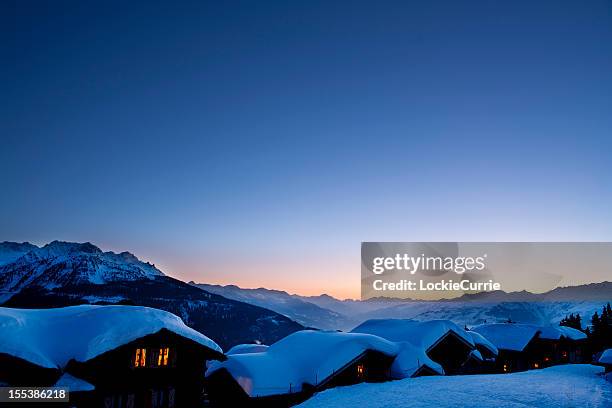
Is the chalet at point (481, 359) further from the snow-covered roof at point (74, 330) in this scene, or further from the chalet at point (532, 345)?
the snow-covered roof at point (74, 330)

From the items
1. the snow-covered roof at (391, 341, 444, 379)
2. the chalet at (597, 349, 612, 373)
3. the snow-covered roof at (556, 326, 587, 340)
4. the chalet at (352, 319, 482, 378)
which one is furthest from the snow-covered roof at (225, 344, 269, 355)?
the snow-covered roof at (556, 326, 587, 340)

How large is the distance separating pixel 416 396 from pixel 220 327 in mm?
166927

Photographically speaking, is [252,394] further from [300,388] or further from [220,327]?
[220,327]

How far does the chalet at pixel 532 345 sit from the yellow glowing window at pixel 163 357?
44.8 m

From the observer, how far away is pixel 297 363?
31.7 meters

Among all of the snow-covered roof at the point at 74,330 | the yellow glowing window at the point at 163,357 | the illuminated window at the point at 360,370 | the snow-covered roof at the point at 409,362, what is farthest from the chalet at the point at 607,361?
the yellow glowing window at the point at 163,357

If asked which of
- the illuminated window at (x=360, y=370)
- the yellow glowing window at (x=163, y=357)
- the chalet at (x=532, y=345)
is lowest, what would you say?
the chalet at (x=532, y=345)

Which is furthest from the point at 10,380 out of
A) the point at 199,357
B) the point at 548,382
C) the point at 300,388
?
the point at 548,382

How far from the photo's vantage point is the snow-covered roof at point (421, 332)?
3881cm

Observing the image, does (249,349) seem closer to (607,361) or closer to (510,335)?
(607,361)

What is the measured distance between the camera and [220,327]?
178 metres

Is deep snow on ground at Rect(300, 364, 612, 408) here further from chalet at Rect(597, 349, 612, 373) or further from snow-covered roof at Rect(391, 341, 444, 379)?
chalet at Rect(597, 349, 612, 373)

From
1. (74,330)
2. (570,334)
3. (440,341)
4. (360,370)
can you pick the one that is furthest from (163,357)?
(570,334)

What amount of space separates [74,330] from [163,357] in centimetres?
515
